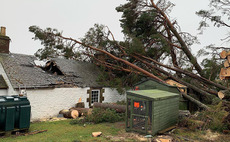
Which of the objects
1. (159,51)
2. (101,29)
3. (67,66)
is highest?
(101,29)

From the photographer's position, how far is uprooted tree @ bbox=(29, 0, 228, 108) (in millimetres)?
14188

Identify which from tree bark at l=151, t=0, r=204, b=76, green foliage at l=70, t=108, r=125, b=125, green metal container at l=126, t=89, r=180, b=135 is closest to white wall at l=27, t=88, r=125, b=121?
green foliage at l=70, t=108, r=125, b=125

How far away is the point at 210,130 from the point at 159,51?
806cm

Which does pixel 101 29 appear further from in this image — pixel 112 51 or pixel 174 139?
pixel 174 139

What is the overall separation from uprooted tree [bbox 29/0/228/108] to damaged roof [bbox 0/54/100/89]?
49.5 inches

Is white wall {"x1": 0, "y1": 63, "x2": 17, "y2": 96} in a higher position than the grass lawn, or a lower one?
higher

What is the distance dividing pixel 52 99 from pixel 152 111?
770 centimetres

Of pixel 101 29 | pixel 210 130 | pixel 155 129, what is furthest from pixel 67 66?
pixel 210 130

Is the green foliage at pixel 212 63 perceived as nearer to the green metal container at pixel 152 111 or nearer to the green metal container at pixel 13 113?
the green metal container at pixel 152 111

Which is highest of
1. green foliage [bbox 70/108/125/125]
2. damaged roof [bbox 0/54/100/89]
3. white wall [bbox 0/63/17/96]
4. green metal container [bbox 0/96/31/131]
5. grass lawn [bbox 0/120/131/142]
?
damaged roof [bbox 0/54/100/89]

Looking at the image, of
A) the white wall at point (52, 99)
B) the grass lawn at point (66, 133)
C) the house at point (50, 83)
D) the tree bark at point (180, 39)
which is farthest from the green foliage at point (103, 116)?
the tree bark at point (180, 39)

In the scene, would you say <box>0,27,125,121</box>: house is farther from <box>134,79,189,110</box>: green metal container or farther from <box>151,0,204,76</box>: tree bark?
<box>151,0,204,76</box>: tree bark

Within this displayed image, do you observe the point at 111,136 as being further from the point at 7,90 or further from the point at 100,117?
the point at 7,90

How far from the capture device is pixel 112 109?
1130 cm
